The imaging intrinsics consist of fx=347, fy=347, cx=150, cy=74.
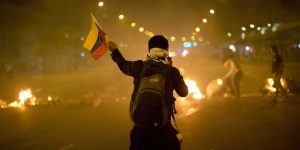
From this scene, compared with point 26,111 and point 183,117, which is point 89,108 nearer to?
point 26,111

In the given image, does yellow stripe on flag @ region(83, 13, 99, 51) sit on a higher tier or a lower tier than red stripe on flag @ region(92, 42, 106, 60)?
higher

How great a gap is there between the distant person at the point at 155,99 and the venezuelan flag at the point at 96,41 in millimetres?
979

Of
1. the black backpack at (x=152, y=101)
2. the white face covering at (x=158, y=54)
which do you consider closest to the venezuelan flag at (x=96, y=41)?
the white face covering at (x=158, y=54)

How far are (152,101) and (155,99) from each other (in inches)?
1.3

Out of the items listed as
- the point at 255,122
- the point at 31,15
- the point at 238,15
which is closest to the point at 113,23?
the point at 31,15

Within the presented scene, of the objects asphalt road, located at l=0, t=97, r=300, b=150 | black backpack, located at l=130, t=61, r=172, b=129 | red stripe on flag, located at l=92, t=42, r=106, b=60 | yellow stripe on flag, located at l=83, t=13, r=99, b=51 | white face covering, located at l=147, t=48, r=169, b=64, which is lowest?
asphalt road, located at l=0, t=97, r=300, b=150

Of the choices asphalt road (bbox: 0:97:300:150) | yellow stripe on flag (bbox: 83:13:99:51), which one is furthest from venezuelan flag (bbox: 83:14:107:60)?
asphalt road (bbox: 0:97:300:150)

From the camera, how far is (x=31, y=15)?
1356 inches

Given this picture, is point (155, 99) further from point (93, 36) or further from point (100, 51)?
point (93, 36)

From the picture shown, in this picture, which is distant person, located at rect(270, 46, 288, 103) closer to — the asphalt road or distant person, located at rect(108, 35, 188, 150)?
the asphalt road

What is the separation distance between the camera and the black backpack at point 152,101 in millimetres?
3215

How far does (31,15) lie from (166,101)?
33873 mm

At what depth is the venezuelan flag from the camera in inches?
173

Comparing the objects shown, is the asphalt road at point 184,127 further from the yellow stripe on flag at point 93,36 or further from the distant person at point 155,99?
the distant person at point 155,99
